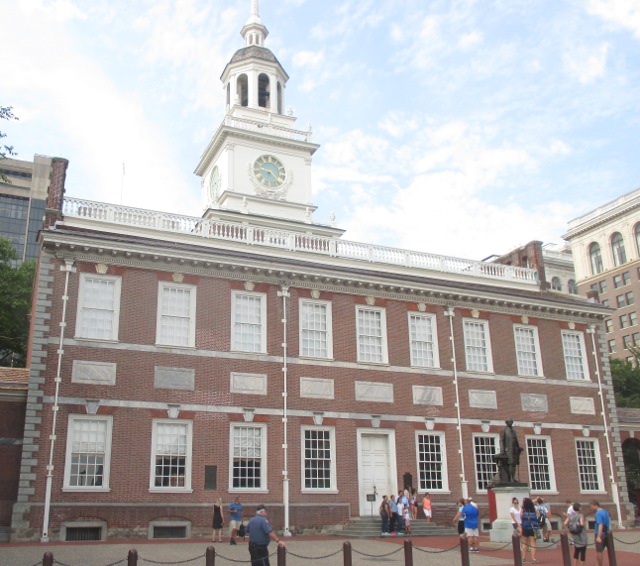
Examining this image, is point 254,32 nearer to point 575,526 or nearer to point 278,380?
point 278,380

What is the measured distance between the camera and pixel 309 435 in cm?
2769

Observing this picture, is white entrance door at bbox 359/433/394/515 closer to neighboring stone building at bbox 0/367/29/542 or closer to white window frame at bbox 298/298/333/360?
white window frame at bbox 298/298/333/360

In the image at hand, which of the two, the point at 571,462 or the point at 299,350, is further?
the point at 571,462

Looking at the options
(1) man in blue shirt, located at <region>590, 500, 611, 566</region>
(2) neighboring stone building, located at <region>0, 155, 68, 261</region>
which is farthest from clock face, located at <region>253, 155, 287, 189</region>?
(2) neighboring stone building, located at <region>0, 155, 68, 261</region>

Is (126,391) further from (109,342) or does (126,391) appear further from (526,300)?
(526,300)

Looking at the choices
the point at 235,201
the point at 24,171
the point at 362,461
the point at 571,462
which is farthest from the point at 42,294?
the point at 24,171

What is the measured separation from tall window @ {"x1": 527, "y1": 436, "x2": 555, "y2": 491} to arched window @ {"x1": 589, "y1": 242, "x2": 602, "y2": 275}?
64.1 m

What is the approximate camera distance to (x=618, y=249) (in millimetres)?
88812

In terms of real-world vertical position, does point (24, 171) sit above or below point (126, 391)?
above

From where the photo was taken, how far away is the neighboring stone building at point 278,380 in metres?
24.4

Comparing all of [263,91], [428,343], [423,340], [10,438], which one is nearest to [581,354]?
[428,343]

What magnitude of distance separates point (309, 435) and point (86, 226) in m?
12.0

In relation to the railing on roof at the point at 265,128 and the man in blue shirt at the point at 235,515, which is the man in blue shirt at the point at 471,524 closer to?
the man in blue shirt at the point at 235,515

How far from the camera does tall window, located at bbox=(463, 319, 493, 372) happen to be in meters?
31.9
